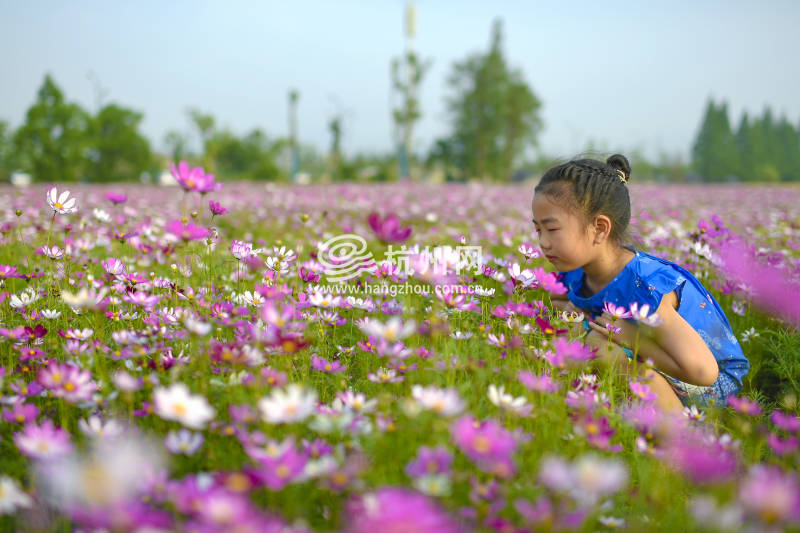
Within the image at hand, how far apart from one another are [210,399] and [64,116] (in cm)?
2881

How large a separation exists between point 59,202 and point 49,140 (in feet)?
89.3

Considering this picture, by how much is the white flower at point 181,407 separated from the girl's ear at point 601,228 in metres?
2.03

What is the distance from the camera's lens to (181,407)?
1216mm

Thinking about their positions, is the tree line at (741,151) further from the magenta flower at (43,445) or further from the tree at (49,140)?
the magenta flower at (43,445)

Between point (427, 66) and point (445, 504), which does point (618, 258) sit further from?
point (427, 66)

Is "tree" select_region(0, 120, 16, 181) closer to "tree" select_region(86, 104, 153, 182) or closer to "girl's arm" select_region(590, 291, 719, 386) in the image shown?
"tree" select_region(86, 104, 153, 182)

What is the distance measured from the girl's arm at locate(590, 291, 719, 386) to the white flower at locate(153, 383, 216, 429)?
65.8 inches

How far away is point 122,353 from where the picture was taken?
5.78 feet

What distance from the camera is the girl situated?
221 cm

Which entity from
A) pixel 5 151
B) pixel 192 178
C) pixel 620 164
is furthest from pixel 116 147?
pixel 620 164

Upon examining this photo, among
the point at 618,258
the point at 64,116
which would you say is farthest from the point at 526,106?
the point at 618,258

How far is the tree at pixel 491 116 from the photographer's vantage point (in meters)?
35.9

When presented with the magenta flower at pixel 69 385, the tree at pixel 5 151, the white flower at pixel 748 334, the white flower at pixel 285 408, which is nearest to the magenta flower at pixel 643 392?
the white flower at pixel 285 408

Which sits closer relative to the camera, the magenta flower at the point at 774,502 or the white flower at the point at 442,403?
the magenta flower at the point at 774,502
